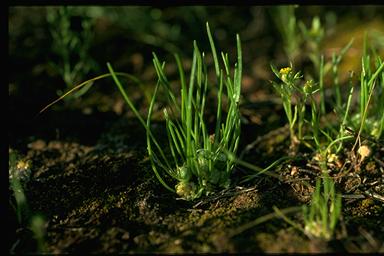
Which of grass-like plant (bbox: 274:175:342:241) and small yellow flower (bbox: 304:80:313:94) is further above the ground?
small yellow flower (bbox: 304:80:313:94)

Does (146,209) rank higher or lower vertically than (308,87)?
lower

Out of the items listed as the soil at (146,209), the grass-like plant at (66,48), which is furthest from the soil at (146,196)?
the grass-like plant at (66,48)

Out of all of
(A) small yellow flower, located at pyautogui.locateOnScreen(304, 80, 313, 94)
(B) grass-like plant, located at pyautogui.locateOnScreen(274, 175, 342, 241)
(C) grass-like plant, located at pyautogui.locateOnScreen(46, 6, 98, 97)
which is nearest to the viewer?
(B) grass-like plant, located at pyautogui.locateOnScreen(274, 175, 342, 241)

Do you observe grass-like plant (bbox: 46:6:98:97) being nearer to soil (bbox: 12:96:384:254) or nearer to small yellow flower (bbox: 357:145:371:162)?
soil (bbox: 12:96:384:254)

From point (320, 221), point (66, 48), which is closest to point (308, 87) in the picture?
point (320, 221)

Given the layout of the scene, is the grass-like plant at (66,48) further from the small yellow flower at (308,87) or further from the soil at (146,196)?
the small yellow flower at (308,87)

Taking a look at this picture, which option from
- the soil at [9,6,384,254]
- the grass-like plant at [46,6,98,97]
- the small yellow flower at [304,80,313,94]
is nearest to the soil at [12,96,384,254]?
the soil at [9,6,384,254]

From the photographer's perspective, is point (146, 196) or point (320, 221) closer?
point (320, 221)

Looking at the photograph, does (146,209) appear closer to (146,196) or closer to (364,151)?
(146,196)

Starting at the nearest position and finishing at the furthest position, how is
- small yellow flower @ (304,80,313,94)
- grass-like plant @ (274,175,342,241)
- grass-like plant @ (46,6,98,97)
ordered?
grass-like plant @ (274,175,342,241), small yellow flower @ (304,80,313,94), grass-like plant @ (46,6,98,97)

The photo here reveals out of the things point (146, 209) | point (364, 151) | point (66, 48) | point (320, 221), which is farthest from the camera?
point (66, 48)

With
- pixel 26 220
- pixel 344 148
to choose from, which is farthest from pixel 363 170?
pixel 26 220
